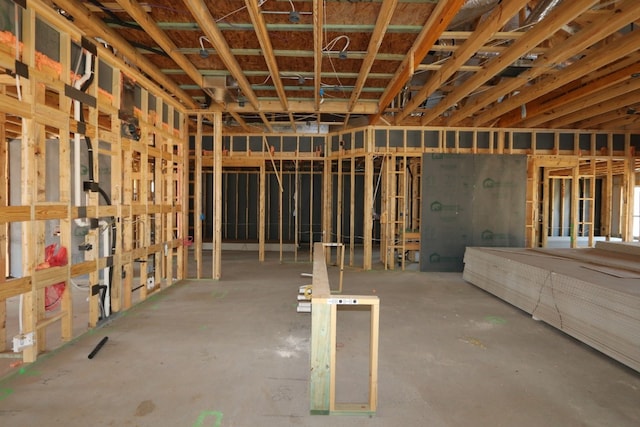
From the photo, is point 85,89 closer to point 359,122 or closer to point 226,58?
point 226,58

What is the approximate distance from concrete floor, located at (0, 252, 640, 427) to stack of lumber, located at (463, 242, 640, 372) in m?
0.19

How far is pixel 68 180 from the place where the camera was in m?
3.36

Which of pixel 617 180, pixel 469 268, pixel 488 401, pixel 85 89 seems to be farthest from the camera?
pixel 617 180

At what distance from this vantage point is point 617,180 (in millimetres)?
13664

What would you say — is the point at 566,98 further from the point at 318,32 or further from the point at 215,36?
the point at 215,36

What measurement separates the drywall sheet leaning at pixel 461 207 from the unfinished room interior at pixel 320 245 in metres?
0.05

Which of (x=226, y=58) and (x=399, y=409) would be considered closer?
(x=399, y=409)

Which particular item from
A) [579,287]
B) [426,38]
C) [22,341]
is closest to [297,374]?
[22,341]

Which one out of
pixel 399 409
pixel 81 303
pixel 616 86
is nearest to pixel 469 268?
pixel 616 86

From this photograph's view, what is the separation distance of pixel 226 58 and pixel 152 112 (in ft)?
4.89

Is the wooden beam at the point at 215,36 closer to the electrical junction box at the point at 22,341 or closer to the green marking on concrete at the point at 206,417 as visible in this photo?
the electrical junction box at the point at 22,341

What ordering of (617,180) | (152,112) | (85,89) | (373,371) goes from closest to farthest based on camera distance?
1. (373,371)
2. (85,89)
3. (152,112)
4. (617,180)

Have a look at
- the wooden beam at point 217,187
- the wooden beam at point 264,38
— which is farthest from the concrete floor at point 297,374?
the wooden beam at point 264,38

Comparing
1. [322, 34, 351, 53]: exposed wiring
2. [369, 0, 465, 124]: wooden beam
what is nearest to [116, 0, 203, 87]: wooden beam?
[322, 34, 351, 53]: exposed wiring
